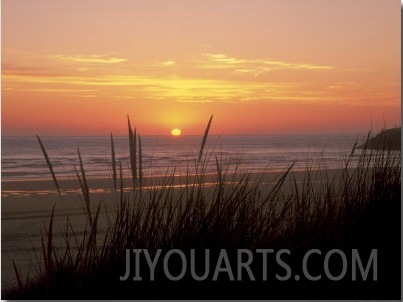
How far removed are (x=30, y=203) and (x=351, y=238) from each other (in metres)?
5.86

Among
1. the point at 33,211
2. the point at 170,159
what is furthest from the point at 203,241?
the point at 170,159

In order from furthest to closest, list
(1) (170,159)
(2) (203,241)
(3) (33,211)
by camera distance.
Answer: (1) (170,159), (3) (33,211), (2) (203,241)

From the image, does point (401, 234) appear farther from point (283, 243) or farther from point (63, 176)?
point (63, 176)

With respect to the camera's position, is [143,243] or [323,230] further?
[323,230]

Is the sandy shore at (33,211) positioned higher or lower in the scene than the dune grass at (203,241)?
lower

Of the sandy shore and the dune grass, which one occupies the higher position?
the dune grass

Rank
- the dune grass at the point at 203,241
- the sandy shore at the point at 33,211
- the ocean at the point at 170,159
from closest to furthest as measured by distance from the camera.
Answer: the dune grass at the point at 203,241 < the sandy shore at the point at 33,211 < the ocean at the point at 170,159

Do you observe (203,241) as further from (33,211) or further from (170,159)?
(170,159)

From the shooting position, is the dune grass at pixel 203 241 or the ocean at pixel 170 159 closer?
the dune grass at pixel 203 241

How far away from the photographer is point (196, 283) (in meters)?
2.22

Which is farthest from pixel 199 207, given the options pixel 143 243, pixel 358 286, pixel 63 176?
pixel 63 176

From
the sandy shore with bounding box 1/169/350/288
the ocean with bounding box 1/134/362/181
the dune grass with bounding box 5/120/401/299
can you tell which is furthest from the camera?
the ocean with bounding box 1/134/362/181

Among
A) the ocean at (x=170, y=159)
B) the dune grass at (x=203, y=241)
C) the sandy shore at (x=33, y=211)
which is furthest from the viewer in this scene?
the ocean at (x=170, y=159)

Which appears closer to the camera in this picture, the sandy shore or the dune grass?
the dune grass
